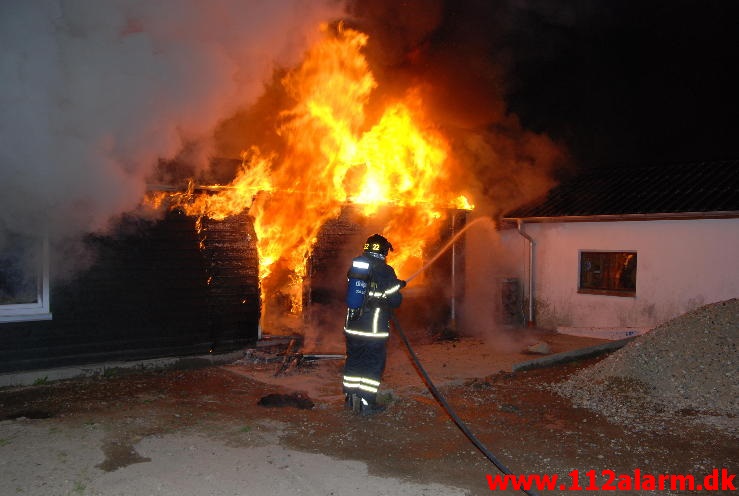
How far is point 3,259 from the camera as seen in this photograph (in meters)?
7.08

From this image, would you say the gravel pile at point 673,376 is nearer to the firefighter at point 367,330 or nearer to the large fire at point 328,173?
the firefighter at point 367,330

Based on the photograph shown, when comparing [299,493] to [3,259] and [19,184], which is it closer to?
[19,184]

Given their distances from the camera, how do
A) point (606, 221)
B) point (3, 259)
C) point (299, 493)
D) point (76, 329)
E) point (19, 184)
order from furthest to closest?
point (606, 221), point (76, 329), point (3, 259), point (19, 184), point (299, 493)

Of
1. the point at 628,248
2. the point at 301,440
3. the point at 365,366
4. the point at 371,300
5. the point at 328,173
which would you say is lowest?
the point at 301,440

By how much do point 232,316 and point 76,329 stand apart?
7.42 feet

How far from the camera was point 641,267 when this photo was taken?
478 inches

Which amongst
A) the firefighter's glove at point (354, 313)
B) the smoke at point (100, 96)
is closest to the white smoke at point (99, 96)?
the smoke at point (100, 96)

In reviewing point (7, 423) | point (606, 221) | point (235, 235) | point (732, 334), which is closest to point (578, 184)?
point (606, 221)

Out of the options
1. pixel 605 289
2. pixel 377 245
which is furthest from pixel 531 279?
pixel 377 245

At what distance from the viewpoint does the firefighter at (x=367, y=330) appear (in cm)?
617

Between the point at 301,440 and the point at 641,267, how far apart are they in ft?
31.3

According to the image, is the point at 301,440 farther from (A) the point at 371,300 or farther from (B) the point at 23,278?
(B) the point at 23,278

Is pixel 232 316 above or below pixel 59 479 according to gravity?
above

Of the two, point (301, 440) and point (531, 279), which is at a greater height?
point (531, 279)
